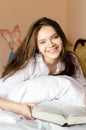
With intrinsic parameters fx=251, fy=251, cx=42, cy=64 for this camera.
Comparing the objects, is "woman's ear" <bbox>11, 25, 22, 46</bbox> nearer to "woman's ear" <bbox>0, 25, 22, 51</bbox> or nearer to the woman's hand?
"woman's ear" <bbox>0, 25, 22, 51</bbox>

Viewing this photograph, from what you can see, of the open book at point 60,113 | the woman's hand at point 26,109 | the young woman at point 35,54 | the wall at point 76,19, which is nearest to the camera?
the open book at point 60,113

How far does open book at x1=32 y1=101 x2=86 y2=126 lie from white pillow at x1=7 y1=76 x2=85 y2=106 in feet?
0.14

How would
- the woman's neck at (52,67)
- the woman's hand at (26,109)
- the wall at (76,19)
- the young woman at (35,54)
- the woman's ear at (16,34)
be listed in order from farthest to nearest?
the woman's ear at (16,34), the wall at (76,19), the woman's neck at (52,67), the young woman at (35,54), the woman's hand at (26,109)

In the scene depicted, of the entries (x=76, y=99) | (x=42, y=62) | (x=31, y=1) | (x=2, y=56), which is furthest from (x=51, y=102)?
(x=31, y=1)

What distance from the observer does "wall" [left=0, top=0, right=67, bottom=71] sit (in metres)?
2.45

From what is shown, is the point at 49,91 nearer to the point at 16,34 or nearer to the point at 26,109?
the point at 26,109

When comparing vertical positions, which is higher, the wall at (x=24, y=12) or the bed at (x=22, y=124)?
the wall at (x=24, y=12)

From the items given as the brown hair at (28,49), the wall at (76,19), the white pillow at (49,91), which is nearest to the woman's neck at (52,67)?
the brown hair at (28,49)

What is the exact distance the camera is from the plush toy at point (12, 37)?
2.46 metres

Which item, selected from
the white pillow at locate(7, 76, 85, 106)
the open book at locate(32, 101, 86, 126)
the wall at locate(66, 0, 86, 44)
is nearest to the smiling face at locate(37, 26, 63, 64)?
the white pillow at locate(7, 76, 85, 106)

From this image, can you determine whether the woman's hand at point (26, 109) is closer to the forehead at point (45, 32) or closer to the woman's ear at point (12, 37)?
the forehead at point (45, 32)

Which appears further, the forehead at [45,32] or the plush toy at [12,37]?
the plush toy at [12,37]

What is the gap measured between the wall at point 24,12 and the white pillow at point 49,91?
1326 mm

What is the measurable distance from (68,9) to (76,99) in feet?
5.58
